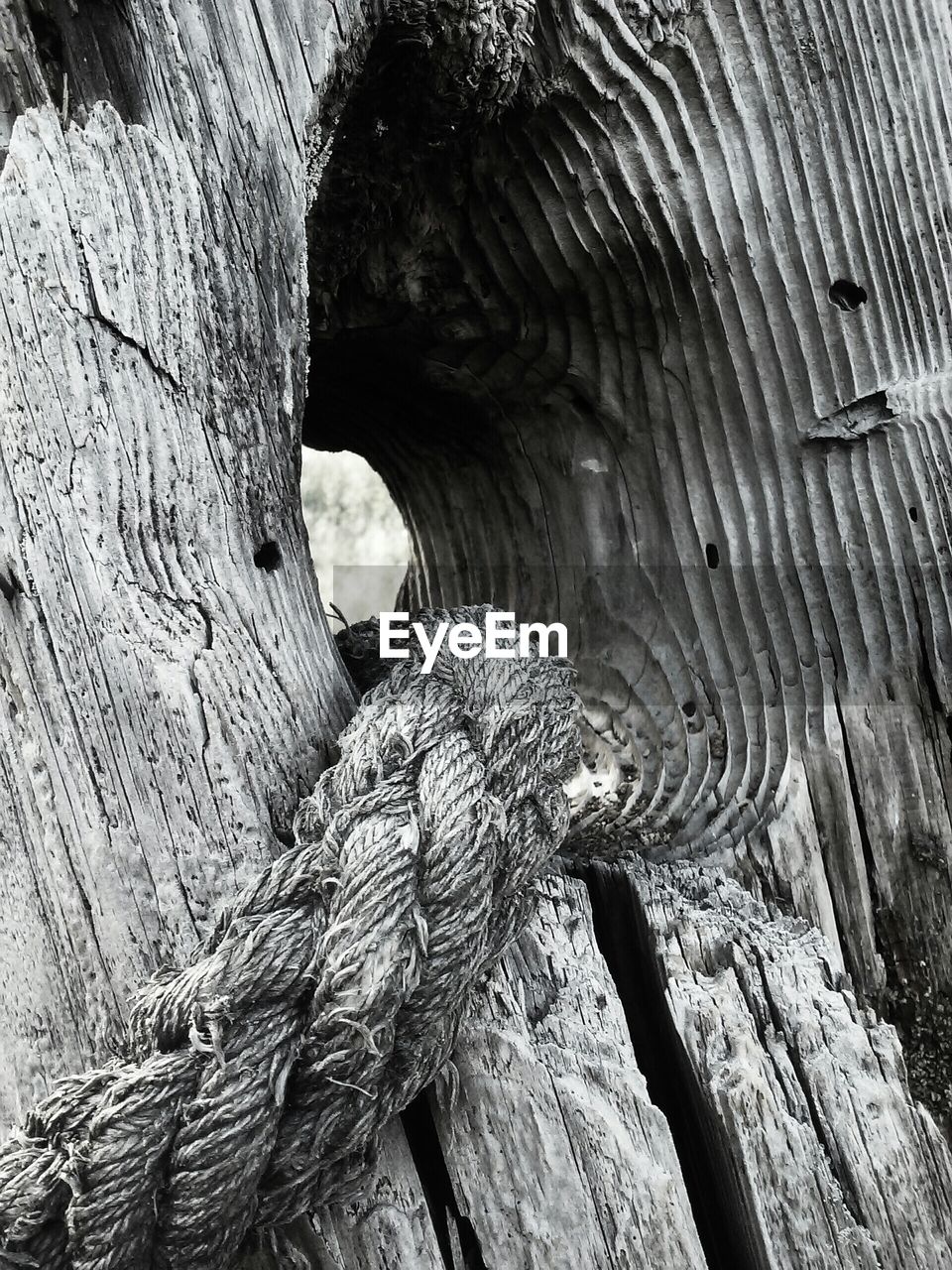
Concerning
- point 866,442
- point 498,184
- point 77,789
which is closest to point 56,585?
point 77,789

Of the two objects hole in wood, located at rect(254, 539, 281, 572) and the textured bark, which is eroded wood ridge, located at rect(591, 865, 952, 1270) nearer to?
the textured bark

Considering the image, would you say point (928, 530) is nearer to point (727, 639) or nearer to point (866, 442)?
point (866, 442)

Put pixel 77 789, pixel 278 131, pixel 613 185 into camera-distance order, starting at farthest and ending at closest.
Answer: pixel 613 185, pixel 278 131, pixel 77 789

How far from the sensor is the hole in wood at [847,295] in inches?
38.9

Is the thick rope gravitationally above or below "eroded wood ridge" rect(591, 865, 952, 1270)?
above

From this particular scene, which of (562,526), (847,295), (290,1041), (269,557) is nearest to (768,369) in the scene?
(847,295)

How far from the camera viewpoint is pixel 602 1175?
26.4 inches

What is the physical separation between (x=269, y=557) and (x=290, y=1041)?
0.32 m

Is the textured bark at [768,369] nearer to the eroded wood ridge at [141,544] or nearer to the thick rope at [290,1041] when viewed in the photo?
the eroded wood ridge at [141,544]

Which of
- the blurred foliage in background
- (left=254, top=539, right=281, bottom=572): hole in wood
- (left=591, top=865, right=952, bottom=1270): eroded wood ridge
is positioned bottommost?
(left=591, top=865, right=952, bottom=1270): eroded wood ridge

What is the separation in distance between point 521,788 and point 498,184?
1.94 ft

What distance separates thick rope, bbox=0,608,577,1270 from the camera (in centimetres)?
54

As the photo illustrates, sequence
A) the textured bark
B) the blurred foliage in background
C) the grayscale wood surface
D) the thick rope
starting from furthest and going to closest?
the blurred foliage in background, the textured bark, the grayscale wood surface, the thick rope

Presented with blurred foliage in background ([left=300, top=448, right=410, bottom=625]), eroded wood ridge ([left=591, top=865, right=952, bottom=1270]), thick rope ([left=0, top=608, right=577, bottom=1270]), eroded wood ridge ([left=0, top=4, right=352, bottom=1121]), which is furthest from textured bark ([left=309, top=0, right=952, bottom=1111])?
blurred foliage in background ([left=300, top=448, right=410, bottom=625])
